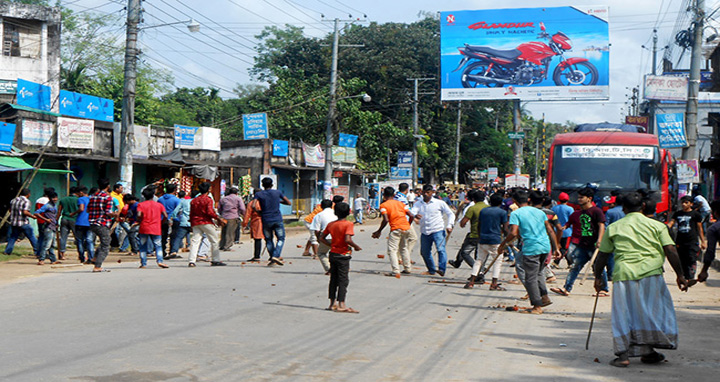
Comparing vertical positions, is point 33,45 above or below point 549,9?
below

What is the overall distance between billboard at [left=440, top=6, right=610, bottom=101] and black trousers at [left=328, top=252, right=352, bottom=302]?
3090cm

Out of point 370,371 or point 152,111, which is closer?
point 370,371

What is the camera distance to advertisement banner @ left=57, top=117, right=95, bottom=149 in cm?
2494

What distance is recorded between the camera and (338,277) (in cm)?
1008

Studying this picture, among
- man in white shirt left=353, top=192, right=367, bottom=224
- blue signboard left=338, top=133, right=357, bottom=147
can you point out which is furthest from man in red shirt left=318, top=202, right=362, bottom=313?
blue signboard left=338, top=133, right=357, bottom=147

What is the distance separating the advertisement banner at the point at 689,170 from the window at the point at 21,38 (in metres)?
29.1

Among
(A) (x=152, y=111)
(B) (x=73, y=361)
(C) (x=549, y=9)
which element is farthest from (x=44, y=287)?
(A) (x=152, y=111)

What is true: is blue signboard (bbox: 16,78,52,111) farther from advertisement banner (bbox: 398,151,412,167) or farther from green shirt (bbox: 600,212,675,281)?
advertisement banner (bbox: 398,151,412,167)

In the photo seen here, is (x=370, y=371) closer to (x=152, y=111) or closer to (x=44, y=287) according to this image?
(x=44, y=287)

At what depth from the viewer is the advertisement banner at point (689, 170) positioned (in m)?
22.6

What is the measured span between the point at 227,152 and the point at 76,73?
41.8 feet

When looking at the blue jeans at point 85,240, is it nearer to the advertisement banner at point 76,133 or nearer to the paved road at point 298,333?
the paved road at point 298,333

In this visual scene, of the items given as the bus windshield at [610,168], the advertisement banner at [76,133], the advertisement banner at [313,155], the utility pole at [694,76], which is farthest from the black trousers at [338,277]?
the advertisement banner at [313,155]

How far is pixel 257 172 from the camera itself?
1601 inches
